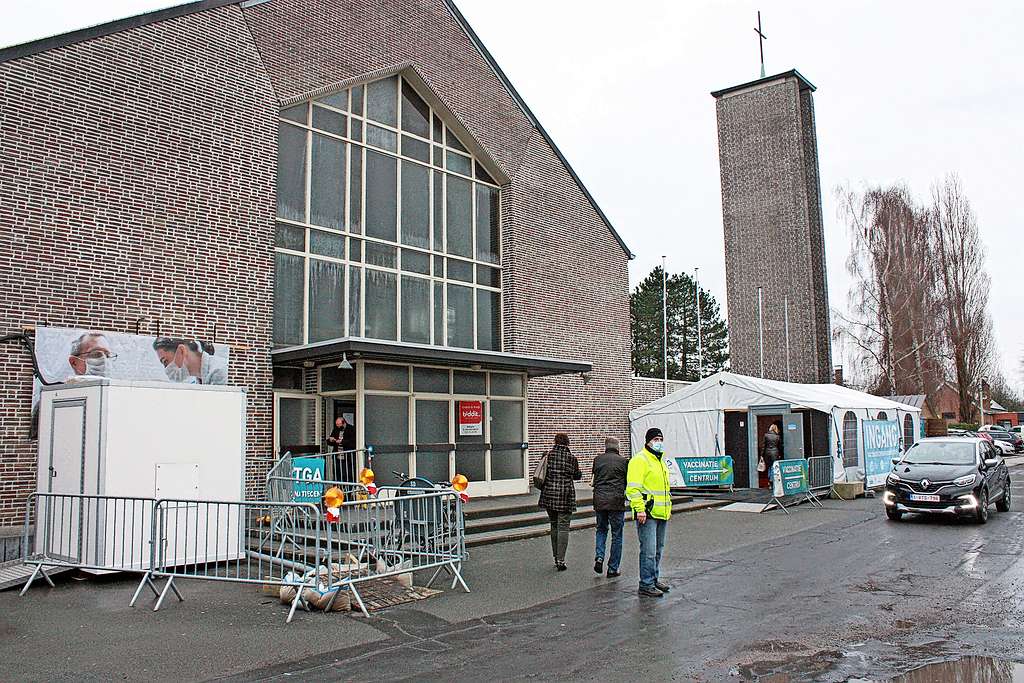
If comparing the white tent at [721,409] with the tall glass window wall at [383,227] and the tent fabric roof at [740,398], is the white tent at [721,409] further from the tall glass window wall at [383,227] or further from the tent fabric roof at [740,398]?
the tall glass window wall at [383,227]

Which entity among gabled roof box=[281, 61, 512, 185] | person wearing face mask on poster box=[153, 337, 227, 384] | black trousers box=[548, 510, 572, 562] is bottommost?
black trousers box=[548, 510, 572, 562]

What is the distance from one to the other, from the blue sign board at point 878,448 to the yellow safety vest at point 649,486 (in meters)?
13.5

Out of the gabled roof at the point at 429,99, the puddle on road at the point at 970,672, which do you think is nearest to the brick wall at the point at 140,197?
the gabled roof at the point at 429,99

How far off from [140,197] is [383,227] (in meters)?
5.24

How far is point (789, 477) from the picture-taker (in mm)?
17969

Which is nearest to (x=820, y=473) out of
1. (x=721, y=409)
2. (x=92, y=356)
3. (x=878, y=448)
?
(x=721, y=409)

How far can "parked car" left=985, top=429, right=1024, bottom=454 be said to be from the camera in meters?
45.8

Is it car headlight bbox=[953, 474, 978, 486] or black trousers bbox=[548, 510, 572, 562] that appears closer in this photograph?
black trousers bbox=[548, 510, 572, 562]

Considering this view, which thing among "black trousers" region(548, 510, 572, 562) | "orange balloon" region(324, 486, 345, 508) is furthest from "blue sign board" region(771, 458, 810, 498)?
"orange balloon" region(324, 486, 345, 508)

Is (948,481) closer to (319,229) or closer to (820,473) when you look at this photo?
(820,473)

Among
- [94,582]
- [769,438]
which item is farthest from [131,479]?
[769,438]

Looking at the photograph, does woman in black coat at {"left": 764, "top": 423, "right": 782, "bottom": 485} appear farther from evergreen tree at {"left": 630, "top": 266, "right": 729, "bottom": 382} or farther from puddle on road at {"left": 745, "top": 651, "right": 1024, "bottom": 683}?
evergreen tree at {"left": 630, "top": 266, "right": 729, "bottom": 382}

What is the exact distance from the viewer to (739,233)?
116 ft

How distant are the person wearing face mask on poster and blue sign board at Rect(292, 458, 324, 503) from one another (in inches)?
81.5
